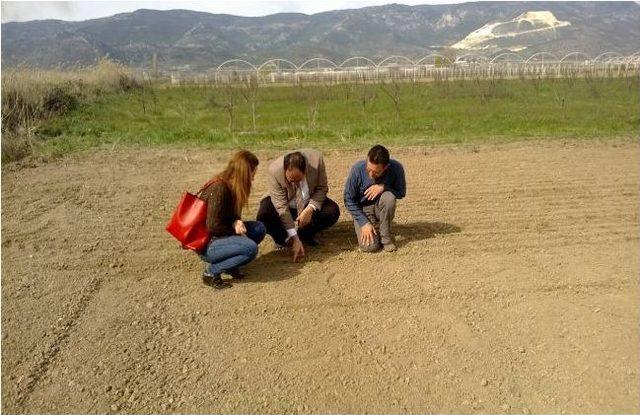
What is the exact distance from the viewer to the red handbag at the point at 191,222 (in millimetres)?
3863

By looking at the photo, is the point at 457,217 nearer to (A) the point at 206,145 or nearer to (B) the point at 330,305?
(B) the point at 330,305

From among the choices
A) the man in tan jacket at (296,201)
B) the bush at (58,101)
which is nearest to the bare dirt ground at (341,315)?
the man in tan jacket at (296,201)

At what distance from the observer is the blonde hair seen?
3.79 meters

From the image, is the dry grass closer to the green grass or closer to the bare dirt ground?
the green grass

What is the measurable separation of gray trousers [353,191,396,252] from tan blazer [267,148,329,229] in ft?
1.56

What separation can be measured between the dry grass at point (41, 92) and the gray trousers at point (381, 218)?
678 centimetres

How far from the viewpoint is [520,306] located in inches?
148

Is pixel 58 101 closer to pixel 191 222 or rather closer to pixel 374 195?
pixel 191 222

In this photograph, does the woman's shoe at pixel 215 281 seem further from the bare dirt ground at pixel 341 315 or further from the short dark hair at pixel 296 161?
the short dark hair at pixel 296 161

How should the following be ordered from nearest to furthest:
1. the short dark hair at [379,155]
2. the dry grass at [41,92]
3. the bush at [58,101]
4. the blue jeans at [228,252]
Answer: the blue jeans at [228,252] → the short dark hair at [379,155] → the dry grass at [41,92] → the bush at [58,101]

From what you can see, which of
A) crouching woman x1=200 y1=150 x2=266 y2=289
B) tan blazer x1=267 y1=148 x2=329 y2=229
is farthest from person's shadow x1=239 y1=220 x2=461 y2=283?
tan blazer x1=267 y1=148 x2=329 y2=229

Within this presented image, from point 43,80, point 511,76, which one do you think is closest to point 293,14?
point 511,76

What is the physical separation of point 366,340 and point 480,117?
1313 cm

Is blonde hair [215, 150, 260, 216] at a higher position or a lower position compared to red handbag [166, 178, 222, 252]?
higher
